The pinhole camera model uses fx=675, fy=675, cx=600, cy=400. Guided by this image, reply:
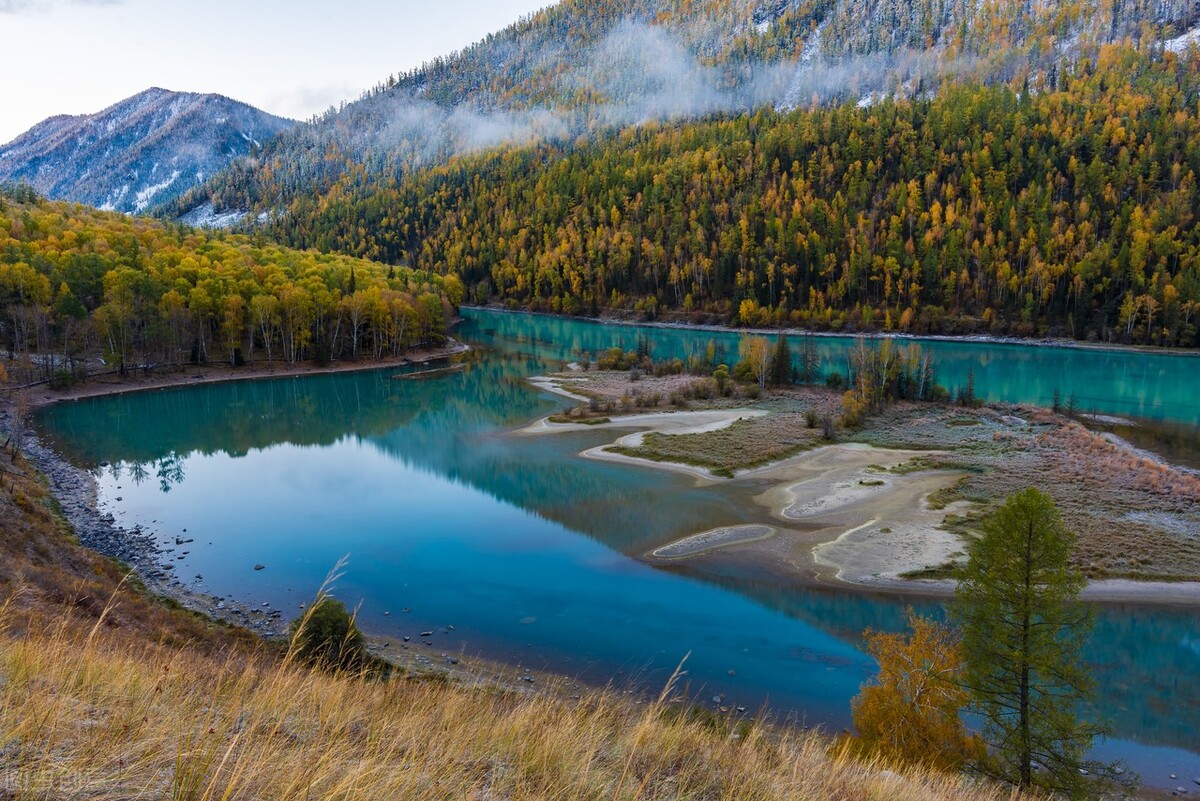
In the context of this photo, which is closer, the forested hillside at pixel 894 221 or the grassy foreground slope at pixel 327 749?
the grassy foreground slope at pixel 327 749

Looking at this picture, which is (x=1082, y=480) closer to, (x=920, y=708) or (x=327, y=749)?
(x=920, y=708)

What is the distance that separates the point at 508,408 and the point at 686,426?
14856 millimetres

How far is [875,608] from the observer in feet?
72.1

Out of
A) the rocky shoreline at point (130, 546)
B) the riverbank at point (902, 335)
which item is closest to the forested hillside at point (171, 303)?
the rocky shoreline at point (130, 546)

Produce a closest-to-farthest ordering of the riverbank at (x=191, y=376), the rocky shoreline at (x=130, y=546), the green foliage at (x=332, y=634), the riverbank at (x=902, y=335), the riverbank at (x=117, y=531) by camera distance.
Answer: the green foliage at (x=332, y=634), the rocky shoreline at (x=130, y=546), the riverbank at (x=117, y=531), the riverbank at (x=191, y=376), the riverbank at (x=902, y=335)

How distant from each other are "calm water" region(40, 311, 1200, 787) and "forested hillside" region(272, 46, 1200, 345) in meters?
42.4

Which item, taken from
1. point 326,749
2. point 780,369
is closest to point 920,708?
point 326,749

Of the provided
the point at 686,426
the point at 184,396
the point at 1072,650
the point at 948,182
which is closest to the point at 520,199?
the point at 948,182

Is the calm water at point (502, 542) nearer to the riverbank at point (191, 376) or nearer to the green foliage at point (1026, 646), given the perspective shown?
the riverbank at point (191, 376)

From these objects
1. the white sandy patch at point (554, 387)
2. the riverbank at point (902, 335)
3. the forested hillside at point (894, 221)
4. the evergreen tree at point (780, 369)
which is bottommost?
the white sandy patch at point (554, 387)

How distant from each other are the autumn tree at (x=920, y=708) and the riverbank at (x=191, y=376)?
189 ft

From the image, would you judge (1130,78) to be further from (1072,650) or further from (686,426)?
(1072,650)

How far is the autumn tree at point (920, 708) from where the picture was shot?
11.8 meters

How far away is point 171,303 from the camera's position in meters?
58.5
